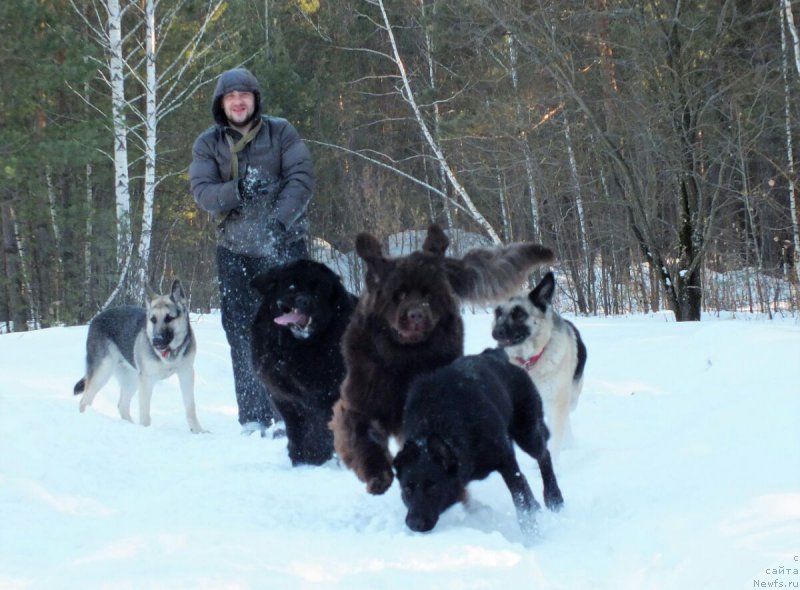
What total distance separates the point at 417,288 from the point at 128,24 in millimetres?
22080

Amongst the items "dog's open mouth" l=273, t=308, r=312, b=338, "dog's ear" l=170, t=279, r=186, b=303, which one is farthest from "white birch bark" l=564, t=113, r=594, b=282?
"dog's open mouth" l=273, t=308, r=312, b=338

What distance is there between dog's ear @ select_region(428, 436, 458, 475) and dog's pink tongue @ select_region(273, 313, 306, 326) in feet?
6.21

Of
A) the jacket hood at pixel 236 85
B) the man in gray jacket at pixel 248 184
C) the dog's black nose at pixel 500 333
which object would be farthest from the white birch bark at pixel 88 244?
the dog's black nose at pixel 500 333

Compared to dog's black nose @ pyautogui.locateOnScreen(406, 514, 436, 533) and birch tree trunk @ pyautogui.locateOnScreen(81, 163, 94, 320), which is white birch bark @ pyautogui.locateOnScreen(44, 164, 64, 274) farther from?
dog's black nose @ pyautogui.locateOnScreen(406, 514, 436, 533)

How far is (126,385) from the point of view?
28.5 feet

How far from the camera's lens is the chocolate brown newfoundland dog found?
14.5 ft

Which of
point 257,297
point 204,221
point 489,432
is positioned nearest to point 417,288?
point 489,432

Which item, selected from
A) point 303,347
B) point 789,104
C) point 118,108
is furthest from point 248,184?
point 789,104

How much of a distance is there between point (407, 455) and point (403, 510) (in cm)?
45

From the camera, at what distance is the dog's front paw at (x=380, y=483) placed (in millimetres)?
4305

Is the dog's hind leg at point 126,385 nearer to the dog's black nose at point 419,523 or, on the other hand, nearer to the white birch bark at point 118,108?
the dog's black nose at point 419,523

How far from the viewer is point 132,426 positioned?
22.1ft

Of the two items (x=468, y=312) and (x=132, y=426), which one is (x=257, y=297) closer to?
(x=132, y=426)

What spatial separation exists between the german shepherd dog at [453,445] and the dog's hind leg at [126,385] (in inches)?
199
